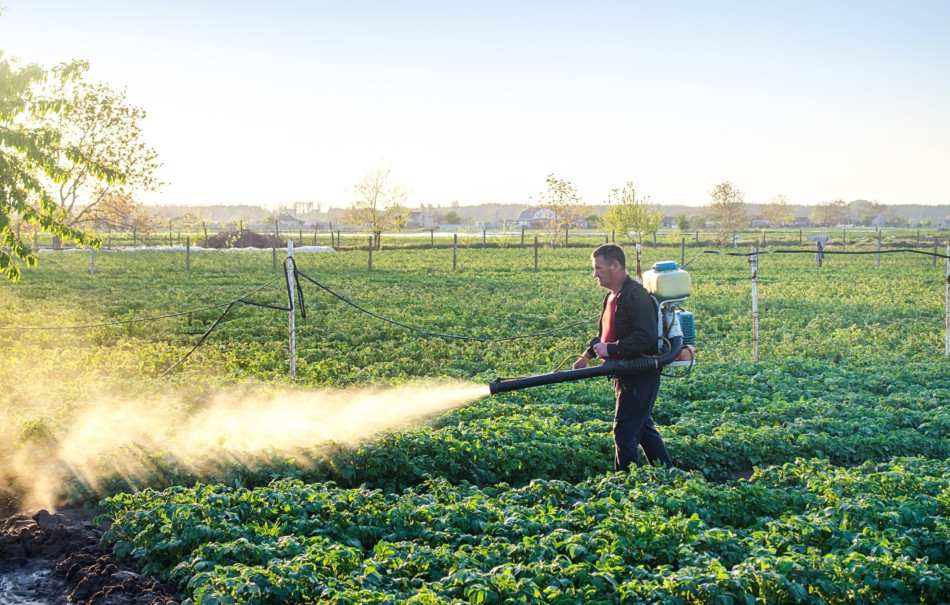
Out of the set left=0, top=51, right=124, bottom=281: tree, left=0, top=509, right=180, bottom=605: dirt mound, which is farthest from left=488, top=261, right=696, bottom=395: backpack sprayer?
left=0, top=51, right=124, bottom=281: tree

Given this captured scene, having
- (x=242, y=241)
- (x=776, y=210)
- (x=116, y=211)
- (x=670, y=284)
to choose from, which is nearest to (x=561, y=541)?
(x=670, y=284)

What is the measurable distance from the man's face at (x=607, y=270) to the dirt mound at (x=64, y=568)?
4.26 m

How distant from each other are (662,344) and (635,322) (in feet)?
1.25

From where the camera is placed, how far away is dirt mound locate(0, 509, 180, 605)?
5488 mm

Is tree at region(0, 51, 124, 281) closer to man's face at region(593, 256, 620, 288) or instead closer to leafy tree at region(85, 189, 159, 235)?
man's face at region(593, 256, 620, 288)

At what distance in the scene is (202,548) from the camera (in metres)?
5.56

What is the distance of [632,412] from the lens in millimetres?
7371

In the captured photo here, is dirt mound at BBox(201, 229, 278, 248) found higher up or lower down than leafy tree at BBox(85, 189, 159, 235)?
lower down

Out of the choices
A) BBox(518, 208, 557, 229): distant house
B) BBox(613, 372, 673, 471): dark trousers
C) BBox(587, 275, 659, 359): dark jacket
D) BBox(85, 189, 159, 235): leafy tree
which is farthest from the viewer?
BBox(518, 208, 557, 229): distant house

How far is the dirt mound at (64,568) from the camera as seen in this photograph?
549 centimetres

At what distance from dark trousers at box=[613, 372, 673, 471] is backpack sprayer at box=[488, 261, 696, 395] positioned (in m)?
0.14

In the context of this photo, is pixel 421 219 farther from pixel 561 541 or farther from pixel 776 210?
pixel 561 541

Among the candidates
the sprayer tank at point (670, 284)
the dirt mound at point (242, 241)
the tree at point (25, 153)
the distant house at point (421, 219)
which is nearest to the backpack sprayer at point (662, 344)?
the sprayer tank at point (670, 284)

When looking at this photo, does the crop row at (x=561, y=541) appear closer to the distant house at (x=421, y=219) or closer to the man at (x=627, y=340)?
the man at (x=627, y=340)
